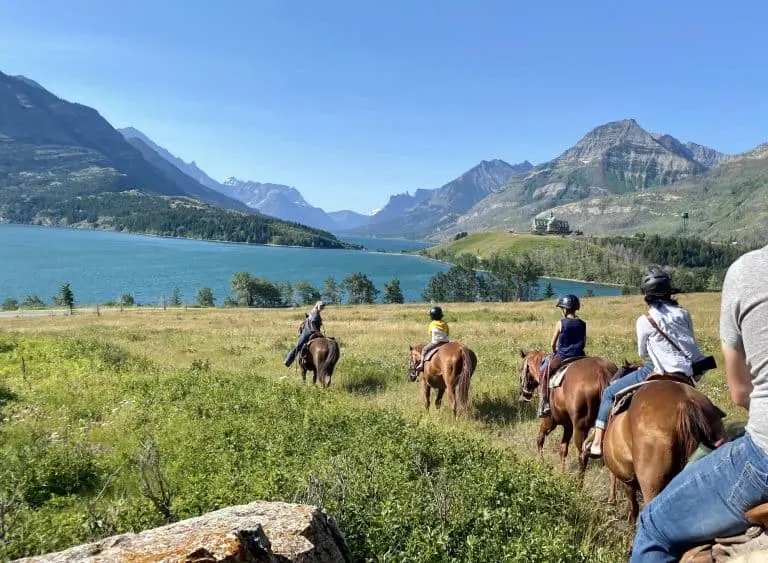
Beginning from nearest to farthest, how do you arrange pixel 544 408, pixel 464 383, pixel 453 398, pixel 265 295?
pixel 544 408 → pixel 464 383 → pixel 453 398 → pixel 265 295

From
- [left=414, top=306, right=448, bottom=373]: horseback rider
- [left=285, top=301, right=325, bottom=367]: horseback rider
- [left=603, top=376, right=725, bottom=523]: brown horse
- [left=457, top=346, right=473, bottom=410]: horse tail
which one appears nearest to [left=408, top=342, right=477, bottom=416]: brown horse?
[left=457, top=346, right=473, bottom=410]: horse tail

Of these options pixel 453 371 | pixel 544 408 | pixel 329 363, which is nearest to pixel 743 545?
pixel 544 408

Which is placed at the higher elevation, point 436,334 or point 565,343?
point 565,343

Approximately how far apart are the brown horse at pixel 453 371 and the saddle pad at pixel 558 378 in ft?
10.7

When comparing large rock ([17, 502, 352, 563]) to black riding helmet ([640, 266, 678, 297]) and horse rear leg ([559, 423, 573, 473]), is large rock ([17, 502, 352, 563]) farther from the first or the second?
horse rear leg ([559, 423, 573, 473])

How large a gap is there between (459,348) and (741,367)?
1009cm

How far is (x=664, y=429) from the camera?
566 cm

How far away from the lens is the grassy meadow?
17.6 feet

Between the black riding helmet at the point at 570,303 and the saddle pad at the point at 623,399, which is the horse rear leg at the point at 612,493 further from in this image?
the black riding helmet at the point at 570,303

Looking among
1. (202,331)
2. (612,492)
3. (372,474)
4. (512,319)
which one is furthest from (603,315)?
(372,474)

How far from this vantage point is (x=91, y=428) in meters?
10.9

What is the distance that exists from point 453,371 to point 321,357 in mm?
5420

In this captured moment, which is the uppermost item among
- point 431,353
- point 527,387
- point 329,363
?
point 431,353

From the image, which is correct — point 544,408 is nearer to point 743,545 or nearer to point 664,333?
point 664,333
